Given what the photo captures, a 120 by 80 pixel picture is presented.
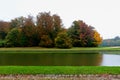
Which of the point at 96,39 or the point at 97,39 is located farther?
the point at 97,39

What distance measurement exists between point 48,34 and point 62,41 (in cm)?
766

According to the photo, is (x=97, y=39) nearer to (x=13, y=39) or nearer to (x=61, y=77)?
(x=13, y=39)

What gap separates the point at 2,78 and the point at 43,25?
6644 cm

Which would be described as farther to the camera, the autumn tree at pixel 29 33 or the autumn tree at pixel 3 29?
the autumn tree at pixel 3 29

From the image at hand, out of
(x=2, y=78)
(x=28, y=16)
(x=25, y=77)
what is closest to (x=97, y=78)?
(x=25, y=77)

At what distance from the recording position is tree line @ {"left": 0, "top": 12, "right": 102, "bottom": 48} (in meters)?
79.3

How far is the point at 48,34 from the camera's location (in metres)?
82.4

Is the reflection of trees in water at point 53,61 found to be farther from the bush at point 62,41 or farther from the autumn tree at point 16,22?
the autumn tree at point 16,22

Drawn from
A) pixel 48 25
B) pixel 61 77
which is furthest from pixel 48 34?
pixel 61 77

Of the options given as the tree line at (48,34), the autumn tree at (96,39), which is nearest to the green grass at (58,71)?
the tree line at (48,34)

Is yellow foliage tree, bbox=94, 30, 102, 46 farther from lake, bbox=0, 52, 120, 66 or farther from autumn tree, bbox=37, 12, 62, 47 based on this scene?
lake, bbox=0, 52, 120, 66

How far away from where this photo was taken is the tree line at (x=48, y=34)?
79306 millimetres

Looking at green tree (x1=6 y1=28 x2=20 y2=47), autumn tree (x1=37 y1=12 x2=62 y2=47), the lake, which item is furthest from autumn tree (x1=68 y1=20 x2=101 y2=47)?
the lake

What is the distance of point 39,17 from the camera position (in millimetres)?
Answer: 85125
